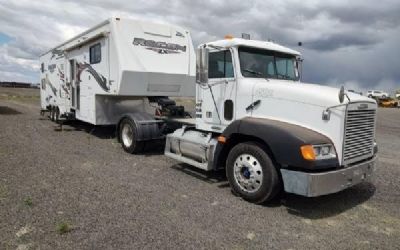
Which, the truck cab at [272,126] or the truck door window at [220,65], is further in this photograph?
the truck door window at [220,65]

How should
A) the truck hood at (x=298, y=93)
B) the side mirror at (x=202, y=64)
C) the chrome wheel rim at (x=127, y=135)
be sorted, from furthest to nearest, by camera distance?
the chrome wheel rim at (x=127, y=135) → the side mirror at (x=202, y=64) → the truck hood at (x=298, y=93)

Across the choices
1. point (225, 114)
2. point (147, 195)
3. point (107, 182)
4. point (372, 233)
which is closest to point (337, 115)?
point (372, 233)

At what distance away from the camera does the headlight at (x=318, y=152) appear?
5.42 m

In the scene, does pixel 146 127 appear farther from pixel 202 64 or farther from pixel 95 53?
pixel 202 64

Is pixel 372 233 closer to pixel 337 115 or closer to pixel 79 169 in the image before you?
pixel 337 115

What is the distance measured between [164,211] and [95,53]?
7.29 m

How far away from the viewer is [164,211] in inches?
227

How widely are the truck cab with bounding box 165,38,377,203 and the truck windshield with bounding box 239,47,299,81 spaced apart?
0.02 metres

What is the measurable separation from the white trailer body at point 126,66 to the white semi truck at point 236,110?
30 millimetres

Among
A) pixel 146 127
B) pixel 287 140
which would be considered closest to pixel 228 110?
pixel 287 140

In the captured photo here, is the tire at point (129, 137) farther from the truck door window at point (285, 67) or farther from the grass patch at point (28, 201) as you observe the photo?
the truck door window at point (285, 67)

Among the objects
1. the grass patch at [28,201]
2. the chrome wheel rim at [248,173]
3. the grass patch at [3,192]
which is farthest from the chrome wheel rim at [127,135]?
the chrome wheel rim at [248,173]

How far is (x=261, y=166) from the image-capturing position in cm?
606

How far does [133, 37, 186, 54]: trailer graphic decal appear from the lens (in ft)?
34.3
